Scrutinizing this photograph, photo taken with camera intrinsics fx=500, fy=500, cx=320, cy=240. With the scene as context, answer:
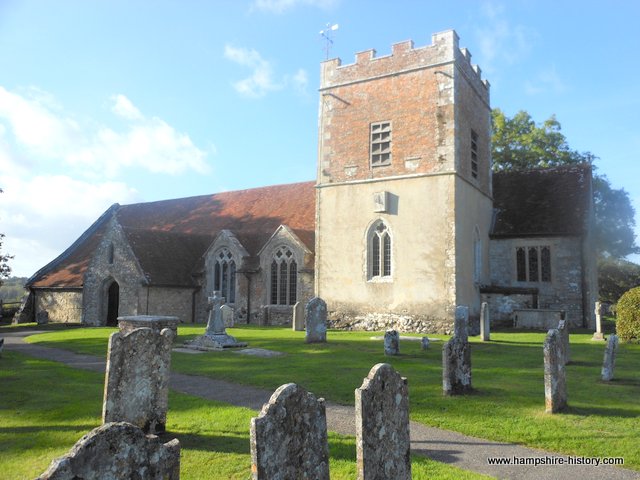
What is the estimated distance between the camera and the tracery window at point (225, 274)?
88.2ft

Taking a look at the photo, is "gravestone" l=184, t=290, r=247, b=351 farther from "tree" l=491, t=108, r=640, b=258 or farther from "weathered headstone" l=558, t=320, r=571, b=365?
"tree" l=491, t=108, r=640, b=258

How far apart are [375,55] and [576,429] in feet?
64.2

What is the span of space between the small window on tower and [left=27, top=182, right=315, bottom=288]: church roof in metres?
5.83

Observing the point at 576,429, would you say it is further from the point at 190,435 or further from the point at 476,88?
the point at 476,88

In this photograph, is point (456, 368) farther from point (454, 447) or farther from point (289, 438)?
point (289, 438)

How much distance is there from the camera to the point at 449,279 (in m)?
19.9

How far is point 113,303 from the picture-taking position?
1044 inches

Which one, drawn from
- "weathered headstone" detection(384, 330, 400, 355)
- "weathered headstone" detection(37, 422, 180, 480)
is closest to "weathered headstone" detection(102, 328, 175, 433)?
"weathered headstone" detection(37, 422, 180, 480)

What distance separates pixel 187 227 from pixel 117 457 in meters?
30.3

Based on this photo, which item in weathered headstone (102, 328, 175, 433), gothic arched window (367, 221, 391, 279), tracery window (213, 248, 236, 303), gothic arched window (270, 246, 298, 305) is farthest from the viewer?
tracery window (213, 248, 236, 303)

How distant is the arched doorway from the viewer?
26.4 meters

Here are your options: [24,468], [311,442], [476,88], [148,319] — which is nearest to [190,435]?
[24,468]

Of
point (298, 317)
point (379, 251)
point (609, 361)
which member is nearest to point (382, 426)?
point (609, 361)

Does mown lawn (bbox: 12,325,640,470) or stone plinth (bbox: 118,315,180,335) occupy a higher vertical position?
stone plinth (bbox: 118,315,180,335)
